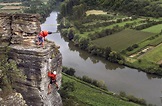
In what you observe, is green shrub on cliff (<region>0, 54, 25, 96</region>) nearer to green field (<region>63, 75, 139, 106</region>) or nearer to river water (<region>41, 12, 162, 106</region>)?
green field (<region>63, 75, 139, 106</region>)

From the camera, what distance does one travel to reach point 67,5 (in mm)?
81750

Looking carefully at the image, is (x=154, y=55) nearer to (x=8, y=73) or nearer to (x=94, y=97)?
(x=94, y=97)

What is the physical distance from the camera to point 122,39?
188 feet

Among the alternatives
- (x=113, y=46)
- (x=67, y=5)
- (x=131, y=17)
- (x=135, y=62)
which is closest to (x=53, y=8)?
(x=67, y=5)

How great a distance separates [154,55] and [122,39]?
37.0ft

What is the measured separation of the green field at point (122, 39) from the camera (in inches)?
2089

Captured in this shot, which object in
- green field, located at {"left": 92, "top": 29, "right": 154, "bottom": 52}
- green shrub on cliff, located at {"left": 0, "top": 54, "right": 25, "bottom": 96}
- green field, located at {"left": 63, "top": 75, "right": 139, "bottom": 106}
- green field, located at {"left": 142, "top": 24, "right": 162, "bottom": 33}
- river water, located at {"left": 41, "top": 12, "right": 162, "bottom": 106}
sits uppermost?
green shrub on cliff, located at {"left": 0, "top": 54, "right": 25, "bottom": 96}

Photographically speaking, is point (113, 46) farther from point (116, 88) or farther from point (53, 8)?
point (53, 8)

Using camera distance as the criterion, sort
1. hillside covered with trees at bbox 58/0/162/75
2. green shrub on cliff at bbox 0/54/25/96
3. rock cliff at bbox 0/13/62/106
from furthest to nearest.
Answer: hillside covered with trees at bbox 58/0/162/75
green shrub on cliff at bbox 0/54/25/96
rock cliff at bbox 0/13/62/106

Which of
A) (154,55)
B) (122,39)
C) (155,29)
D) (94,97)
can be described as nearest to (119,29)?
(122,39)

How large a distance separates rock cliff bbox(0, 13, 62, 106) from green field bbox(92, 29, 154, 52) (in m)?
38.9

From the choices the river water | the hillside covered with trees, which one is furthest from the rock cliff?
the hillside covered with trees

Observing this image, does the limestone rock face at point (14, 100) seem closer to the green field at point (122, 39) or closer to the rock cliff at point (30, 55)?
the rock cliff at point (30, 55)

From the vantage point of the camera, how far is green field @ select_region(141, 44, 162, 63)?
1788 inches
